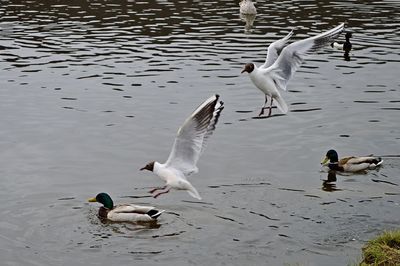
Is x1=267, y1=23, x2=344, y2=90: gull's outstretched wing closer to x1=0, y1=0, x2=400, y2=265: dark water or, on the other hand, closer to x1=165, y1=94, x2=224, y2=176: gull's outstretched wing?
x1=0, y1=0, x2=400, y2=265: dark water

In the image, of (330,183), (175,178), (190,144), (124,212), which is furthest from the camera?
(330,183)

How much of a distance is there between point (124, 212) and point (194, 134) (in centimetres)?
259

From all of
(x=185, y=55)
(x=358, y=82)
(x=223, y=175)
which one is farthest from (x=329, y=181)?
(x=185, y=55)

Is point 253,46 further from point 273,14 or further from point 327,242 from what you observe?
point 327,242

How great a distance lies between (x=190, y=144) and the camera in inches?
485

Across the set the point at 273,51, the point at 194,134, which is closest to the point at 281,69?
the point at 273,51

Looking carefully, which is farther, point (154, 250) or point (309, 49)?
point (309, 49)

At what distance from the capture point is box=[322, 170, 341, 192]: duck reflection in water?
51.4 feet

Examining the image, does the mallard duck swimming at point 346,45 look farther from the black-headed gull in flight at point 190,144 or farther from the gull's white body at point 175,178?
the gull's white body at point 175,178

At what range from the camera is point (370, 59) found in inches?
1013

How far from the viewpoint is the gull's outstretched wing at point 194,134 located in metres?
11.5

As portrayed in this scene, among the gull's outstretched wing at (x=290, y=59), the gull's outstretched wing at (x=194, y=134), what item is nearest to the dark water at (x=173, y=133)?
the gull's outstretched wing at (x=194, y=134)

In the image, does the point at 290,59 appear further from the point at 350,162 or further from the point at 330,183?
the point at 330,183

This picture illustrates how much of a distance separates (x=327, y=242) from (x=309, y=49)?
4.94 m
